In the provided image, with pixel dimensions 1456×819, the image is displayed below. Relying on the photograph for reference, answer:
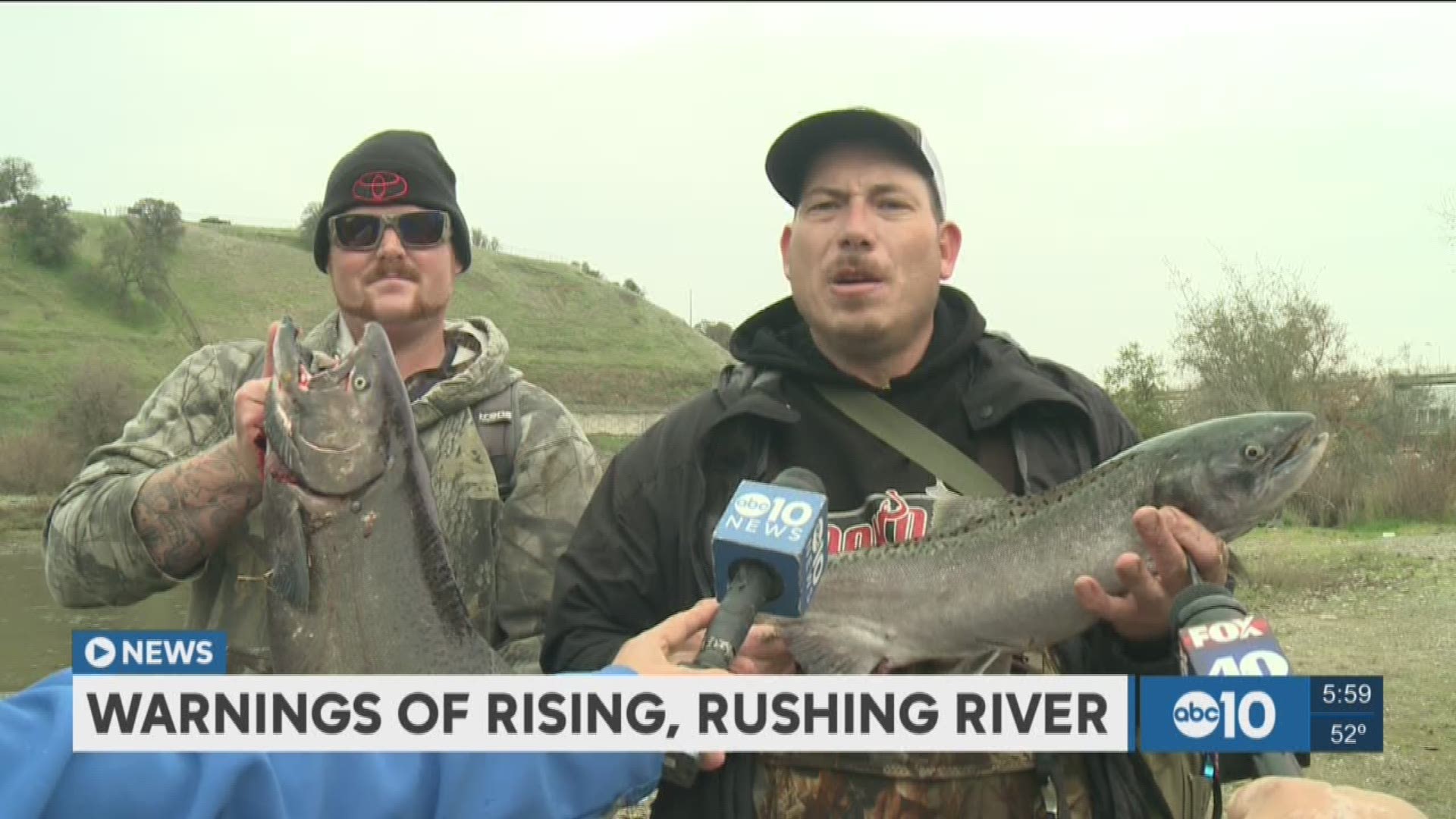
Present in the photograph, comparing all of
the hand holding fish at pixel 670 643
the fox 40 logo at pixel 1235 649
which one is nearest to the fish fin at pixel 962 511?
the hand holding fish at pixel 670 643

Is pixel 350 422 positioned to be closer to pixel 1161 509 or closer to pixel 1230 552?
pixel 1161 509

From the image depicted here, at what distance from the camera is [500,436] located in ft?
13.3

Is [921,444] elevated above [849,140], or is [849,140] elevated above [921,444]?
[849,140]

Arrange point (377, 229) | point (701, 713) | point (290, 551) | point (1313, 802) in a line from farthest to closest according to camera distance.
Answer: point (377, 229) < point (290, 551) < point (701, 713) < point (1313, 802)

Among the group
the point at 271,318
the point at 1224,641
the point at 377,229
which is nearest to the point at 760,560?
the point at 1224,641

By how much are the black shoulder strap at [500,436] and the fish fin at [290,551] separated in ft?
3.08

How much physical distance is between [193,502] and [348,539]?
2.37 feet

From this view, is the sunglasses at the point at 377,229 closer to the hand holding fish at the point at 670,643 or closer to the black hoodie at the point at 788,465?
the black hoodie at the point at 788,465

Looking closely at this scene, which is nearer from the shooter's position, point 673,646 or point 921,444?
point 673,646

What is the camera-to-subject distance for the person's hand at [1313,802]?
1319 mm

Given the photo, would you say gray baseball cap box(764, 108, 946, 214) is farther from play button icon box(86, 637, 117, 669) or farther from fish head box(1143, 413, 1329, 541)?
play button icon box(86, 637, 117, 669)

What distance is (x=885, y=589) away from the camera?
328cm

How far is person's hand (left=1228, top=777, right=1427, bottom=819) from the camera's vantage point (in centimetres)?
132

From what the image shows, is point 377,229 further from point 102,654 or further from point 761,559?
point 761,559
